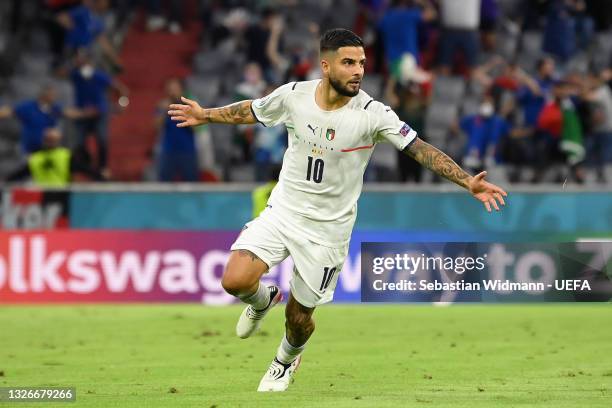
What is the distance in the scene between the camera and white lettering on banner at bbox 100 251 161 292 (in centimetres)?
1869

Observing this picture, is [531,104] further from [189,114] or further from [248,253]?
[248,253]

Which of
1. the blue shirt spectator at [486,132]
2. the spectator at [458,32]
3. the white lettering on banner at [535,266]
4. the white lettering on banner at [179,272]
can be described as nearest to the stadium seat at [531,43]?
the spectator at [458,32]

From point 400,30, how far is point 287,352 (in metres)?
13.1

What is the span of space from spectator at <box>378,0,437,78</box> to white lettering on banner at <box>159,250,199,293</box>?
577cm

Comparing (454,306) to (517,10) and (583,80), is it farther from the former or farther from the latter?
(517,10)

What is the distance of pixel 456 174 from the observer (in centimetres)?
969

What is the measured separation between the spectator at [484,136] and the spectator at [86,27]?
25.3ft

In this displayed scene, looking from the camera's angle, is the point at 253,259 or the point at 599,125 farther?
the point at 599,125

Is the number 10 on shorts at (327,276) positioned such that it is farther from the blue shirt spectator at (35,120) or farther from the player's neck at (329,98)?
the blue shirt spectator at (35,120)

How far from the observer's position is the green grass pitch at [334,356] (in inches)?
397

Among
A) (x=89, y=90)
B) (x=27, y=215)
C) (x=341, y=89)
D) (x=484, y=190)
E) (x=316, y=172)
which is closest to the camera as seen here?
(x=484, y=190)

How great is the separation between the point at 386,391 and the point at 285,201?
1.63 m

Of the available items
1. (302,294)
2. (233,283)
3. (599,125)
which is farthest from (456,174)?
(599,125)

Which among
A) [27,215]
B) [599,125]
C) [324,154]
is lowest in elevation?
[27,215]
